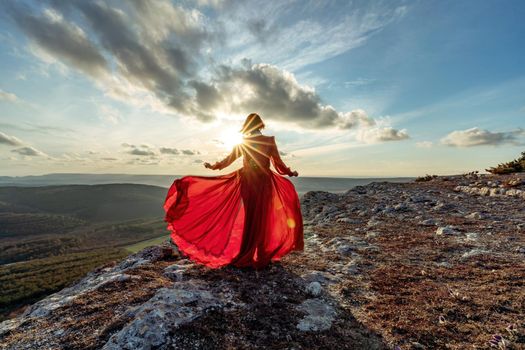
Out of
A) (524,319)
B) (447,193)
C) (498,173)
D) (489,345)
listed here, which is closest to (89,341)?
(489,345)

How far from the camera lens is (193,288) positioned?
3.78 metres

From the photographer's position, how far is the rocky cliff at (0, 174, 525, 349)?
2848 mm

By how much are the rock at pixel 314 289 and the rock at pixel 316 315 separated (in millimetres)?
167

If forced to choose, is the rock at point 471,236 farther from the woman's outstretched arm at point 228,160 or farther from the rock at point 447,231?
the woman's outstretched arm at point 228,160

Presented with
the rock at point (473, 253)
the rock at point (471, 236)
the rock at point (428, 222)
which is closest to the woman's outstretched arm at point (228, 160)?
the rock at point (473, 253)

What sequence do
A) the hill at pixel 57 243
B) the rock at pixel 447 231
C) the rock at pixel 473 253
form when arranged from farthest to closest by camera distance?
1. the hill at pixel 57 243
2. the rock at pixel 447 231
3. the rock at pixel 473 253

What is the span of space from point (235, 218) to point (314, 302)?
2340 mm

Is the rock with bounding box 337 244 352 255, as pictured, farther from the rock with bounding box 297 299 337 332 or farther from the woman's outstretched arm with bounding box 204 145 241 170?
the woman's outstretched arm with bounding box 204 145 241 170

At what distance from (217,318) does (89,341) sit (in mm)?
1295

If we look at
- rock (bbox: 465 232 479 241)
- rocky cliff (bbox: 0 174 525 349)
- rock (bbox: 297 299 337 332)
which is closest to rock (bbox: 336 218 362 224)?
rocky cliff (bbox: 0 174 525 349)

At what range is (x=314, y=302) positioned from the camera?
392cm

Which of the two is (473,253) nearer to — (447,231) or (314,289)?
(447,231)

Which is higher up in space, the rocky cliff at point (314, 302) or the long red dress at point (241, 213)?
the long red dress at point (241, 213)

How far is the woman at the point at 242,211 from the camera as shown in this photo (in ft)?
16.7
